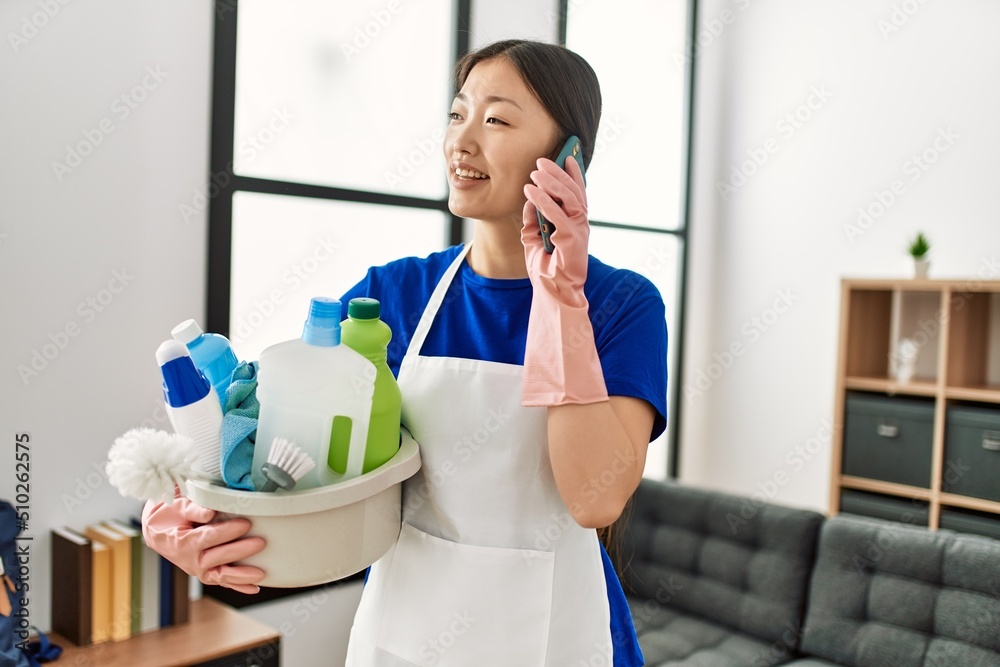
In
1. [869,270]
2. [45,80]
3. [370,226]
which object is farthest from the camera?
[869,270]

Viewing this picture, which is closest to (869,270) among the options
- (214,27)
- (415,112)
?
(415,112)

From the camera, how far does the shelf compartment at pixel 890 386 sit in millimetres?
2896

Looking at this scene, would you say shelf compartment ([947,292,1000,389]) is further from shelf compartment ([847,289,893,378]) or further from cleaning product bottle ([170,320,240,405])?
cleaning product bottle ([170,320,240,405])

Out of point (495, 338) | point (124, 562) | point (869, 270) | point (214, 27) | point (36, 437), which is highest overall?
point (214, 27)

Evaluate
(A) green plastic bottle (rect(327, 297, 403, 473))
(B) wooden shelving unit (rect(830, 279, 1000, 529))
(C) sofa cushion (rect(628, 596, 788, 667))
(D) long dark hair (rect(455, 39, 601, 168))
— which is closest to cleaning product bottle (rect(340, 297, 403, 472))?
(A) green plastic bottle (rect(327, 297, 403, 473))

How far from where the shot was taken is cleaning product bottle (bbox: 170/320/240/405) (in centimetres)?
95

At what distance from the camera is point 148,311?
6.72ft

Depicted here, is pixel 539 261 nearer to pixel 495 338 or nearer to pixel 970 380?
pixel 495 338

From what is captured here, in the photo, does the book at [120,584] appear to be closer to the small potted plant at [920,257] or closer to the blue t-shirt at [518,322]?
the blue t-shirt at [518,322]

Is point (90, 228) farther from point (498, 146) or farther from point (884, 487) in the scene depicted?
point (884, 487)

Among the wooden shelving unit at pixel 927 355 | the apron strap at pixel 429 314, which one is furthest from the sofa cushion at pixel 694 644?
the apron strap at pixel 429 314

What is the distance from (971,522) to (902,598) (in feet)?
2.70

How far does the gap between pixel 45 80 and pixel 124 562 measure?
42.0 inches

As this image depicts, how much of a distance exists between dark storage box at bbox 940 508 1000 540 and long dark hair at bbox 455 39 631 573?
7.72 ft
